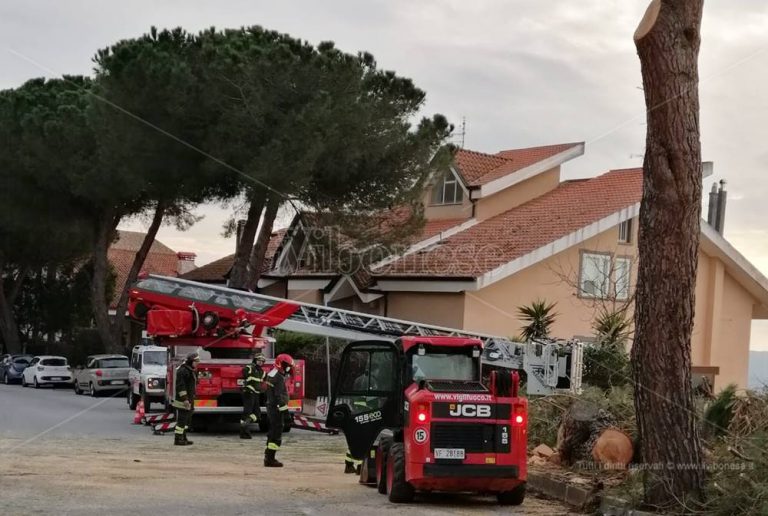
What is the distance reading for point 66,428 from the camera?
23.1 m

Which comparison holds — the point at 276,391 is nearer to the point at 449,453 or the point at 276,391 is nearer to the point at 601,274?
the point at 449,453

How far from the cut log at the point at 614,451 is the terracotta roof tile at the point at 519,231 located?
15.4 meters

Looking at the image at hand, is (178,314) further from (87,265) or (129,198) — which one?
(87,265)

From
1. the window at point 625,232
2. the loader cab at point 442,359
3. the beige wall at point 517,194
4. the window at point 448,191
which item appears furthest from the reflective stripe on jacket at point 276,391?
the window at point 448,191

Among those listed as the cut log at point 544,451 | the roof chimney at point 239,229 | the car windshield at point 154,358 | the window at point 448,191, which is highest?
the window at point 448,191

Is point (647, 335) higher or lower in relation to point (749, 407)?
higher

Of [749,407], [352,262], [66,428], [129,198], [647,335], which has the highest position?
[129,198]

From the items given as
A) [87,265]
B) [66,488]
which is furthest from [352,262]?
[87,265]

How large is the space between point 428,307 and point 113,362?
13.4m

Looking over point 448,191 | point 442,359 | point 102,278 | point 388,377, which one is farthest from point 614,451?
point 102,278

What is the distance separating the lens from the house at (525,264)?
30.5 meters

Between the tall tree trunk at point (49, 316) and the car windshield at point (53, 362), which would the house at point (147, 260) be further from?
Answer: the car windshield at point (53, 362)

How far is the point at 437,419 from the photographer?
12.3 metres

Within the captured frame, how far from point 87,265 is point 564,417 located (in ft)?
153
